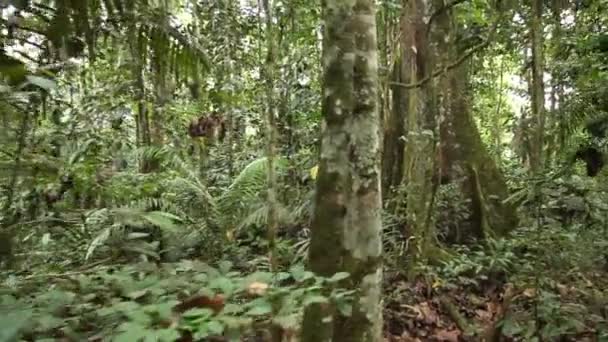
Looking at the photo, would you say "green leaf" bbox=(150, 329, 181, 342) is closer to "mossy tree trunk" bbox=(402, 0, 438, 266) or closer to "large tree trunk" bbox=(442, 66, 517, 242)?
"mossy tree trunk" bbox=(402, 0, 438, 266)

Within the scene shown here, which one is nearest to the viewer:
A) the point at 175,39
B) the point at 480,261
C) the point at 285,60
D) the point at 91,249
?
the point at 175,39

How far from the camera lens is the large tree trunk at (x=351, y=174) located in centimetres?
→ 273

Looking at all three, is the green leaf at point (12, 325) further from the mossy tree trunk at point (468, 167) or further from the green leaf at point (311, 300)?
the mossy tree trunk at point (468, 167)

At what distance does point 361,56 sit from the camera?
2.85 m

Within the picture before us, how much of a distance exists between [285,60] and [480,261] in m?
3.72

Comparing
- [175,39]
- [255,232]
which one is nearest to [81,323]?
[175,39]

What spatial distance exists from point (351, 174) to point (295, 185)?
3.92 m

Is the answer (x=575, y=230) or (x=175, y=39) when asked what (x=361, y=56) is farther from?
(x=575, y=230)

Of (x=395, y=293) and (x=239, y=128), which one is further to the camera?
(x=239, y=128)

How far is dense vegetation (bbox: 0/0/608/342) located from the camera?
2.10 m

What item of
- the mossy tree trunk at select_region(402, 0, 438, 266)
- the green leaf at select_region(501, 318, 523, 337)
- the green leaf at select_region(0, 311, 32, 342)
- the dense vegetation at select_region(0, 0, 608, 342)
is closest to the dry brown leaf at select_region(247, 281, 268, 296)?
the dense vegetation at select_region(0, 0, 608, 342)

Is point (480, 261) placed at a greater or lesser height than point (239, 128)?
lesser

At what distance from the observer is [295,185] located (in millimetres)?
6684

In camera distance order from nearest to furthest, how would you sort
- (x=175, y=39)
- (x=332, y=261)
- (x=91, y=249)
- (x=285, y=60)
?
1. (x=332, y=261)
2. (x=175, y=39)
3. (x=91, y=249)
4. (x=285, y=60)
